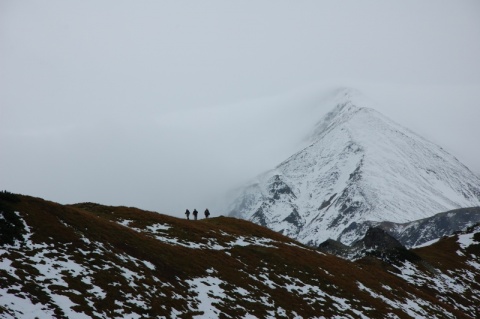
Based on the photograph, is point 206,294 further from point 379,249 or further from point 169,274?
point 379,249

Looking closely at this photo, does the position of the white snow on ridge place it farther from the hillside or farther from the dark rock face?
the dark rock face

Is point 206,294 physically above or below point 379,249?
above

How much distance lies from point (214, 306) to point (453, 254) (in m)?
88.7

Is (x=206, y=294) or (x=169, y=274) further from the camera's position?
(x=169, y=274)

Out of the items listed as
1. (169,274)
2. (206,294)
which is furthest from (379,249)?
(169,274)

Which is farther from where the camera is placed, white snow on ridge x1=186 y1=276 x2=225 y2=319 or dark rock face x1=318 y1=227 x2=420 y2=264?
dark rock face x1=318 y1=227 x2=420 y2=264

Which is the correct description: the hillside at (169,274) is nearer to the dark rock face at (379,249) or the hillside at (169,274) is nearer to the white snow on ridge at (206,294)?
the white snow on ridge at (206,294)

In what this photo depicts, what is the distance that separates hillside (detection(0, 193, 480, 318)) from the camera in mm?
37781

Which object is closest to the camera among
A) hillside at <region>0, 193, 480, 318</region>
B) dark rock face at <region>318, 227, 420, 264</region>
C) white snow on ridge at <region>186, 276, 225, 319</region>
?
hillside at <region>0, 193, 480, 318</region>

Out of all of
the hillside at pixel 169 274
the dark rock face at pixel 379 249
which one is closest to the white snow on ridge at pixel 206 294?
the hillside at pixel 169 274

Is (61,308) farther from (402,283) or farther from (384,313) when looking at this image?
(402,283)

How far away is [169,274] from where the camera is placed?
4984 cm

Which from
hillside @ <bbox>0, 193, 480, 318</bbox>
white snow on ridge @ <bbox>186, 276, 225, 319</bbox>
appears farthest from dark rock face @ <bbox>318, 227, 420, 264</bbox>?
white snow on ridge @ <bbox>186, 276, 225, 319</bbox>

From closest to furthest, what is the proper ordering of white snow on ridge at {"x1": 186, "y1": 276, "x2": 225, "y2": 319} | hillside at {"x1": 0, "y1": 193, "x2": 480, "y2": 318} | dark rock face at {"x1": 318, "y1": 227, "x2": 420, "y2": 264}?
hillside at {"x1": 0, "y1": 193, "x2": 480, "y2": 318}
white snow on ridge at {"x1": 186, "y1": 276, "x2": 225, "y2": 319}
dark rock face at {"x1": 318, "y1": 227, "x2": 420, "y2": 264}
